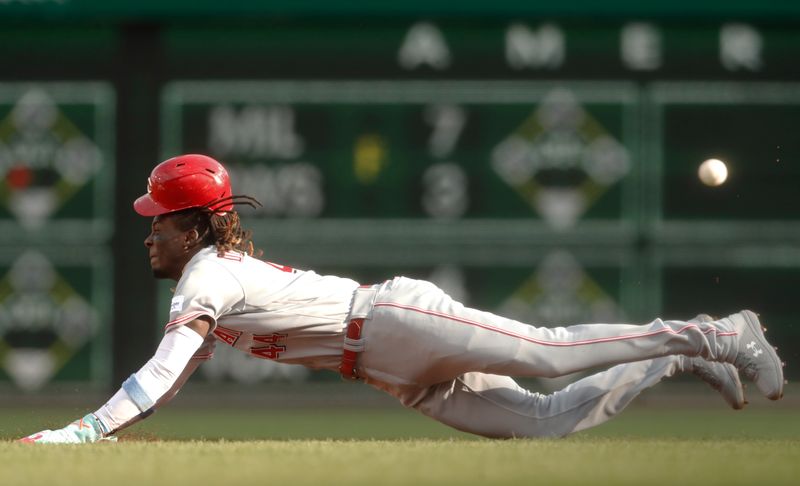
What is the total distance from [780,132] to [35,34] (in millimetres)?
3828

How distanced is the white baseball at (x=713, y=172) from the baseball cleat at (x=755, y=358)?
2.21 meters

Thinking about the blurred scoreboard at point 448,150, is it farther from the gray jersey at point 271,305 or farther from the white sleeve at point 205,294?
the white sleeve at point 205,294

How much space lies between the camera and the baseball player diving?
15.0 ft

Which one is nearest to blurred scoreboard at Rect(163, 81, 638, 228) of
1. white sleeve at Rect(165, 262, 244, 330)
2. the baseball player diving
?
the baseball player diving

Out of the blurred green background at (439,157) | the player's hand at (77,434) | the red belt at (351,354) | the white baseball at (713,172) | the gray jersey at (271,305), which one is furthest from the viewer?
the blurred green background at (439,157)

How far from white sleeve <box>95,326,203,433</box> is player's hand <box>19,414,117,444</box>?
25 millimetres

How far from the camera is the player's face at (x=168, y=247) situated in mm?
4992

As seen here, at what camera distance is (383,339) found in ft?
15.7

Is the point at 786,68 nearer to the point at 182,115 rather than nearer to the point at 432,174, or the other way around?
the point at 432,174

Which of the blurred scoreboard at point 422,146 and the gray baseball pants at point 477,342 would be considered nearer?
the gray baseball pants at point 477,342

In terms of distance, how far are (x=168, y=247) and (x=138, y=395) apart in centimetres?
67

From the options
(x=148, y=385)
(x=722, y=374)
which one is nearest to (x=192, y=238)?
(x=148, y=385)

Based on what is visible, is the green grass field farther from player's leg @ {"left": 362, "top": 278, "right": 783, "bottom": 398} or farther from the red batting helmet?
the red batting helmet

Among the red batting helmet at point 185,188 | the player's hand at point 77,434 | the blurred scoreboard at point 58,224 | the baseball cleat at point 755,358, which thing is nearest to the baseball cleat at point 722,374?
the baseball cleat at point 755,358
